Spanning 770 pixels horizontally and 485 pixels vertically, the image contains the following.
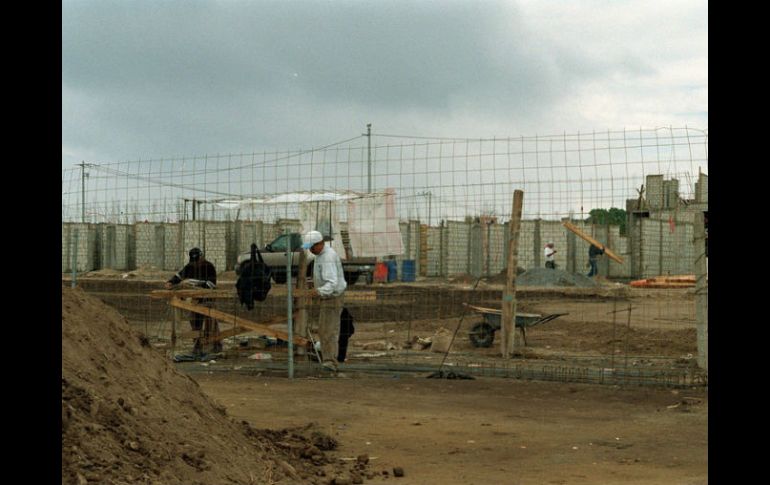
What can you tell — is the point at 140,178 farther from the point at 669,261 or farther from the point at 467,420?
the point at 669,261

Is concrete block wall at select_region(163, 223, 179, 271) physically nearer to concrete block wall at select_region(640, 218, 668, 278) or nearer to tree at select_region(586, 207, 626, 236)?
tree at select_region(586, 207, 626, 236)

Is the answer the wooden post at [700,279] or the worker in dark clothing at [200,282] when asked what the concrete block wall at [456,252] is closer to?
the worker in dark clothing at [200,282]

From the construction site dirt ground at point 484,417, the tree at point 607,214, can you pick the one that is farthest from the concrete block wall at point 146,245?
the tree at point 607,214

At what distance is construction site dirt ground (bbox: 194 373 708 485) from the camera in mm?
6617

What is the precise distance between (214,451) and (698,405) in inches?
230

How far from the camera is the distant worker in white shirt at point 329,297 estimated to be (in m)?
12.0

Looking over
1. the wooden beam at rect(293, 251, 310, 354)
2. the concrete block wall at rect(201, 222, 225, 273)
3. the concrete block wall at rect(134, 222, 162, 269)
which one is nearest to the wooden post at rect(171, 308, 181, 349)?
the wooden beam at rect(293, 251, 310, 354)

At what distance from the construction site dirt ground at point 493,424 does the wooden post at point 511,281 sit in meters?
1.62

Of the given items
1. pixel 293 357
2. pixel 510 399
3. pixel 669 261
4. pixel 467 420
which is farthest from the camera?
pixel 669 261

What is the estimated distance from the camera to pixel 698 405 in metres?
9.34

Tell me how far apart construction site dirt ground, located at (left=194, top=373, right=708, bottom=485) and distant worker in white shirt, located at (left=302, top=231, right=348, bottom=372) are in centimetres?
64

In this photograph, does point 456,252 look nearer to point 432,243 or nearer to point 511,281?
point 432,243
